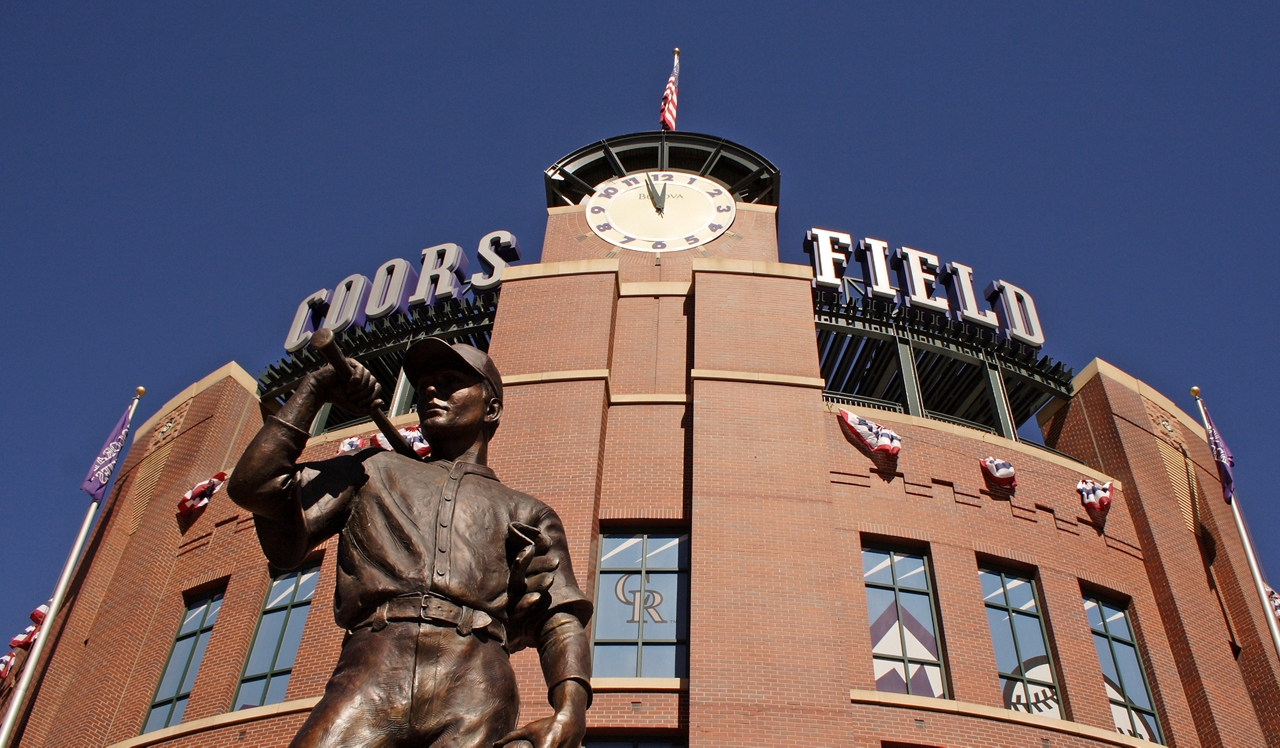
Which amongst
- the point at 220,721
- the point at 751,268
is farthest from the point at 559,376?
the point at 220,721

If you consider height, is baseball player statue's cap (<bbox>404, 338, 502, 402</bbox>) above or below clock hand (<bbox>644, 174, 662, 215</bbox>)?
below

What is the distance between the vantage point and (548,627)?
4.49 metres

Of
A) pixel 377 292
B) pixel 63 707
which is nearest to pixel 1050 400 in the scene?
pixel 377 292

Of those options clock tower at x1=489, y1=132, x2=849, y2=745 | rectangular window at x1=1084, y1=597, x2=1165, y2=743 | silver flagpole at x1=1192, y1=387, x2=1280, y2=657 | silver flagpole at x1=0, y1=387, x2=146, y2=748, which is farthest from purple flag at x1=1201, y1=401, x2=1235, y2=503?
silver flagpole at x1=0, y1=387, x2=146, y2=748

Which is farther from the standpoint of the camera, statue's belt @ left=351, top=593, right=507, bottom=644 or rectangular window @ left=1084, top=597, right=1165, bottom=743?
rectangular window @ left=1084, top=597, right=1165, bottom=743

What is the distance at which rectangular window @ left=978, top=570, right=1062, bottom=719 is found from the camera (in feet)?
50.8

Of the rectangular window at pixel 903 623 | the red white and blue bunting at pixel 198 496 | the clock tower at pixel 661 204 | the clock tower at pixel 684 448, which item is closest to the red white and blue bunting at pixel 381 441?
the clock tower at pixel 684 448

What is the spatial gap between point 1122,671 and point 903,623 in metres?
3.99

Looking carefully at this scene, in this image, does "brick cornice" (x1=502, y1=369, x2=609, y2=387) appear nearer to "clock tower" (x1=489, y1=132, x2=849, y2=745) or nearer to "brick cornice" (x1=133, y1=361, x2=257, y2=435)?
"clock tower" (x1=489, y1=132, x2=849, y2=745)

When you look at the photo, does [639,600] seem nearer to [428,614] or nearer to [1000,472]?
[1000,472]

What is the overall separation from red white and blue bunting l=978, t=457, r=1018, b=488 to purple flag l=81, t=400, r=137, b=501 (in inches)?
646

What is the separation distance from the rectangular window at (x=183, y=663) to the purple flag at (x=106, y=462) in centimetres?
336

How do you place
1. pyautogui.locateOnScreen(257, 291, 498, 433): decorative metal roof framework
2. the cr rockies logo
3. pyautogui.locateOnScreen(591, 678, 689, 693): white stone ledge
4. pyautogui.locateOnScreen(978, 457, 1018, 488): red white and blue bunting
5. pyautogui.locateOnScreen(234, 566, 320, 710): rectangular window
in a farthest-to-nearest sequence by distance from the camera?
pyautogui.locateOnScreen(257, 291, 498, 433): decorative metal roof framework
pyautogui.locateOnScreen(978, 457, 1018, 488): red white and blue bunting
pyautogui.locateOnScreen(234, 566, 320, 710): rectangular window
the cr rockies logo
pyautogui.locateOnScreen(591, 678, 689, 693): white stone ledge

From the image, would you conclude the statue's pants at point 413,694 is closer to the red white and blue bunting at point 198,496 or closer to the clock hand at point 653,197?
the red white and blue bunting at point 198,496
